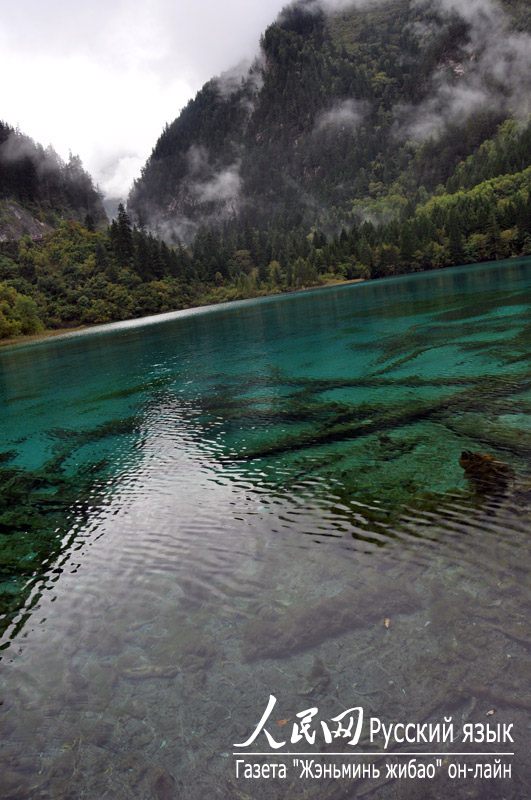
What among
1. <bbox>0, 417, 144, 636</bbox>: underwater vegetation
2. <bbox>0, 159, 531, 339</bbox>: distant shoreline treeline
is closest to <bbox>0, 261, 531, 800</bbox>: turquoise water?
<bbox>0, 417, 144, 636</bbox>: underwater vegetation

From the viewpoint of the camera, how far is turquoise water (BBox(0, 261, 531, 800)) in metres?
6.34

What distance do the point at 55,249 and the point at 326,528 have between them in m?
193

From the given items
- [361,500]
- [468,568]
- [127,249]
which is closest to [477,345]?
[361,500]

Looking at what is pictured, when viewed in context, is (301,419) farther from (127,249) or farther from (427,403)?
(127,249)

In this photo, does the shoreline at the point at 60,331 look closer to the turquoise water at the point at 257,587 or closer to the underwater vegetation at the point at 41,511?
the underwater vegetation at the point at 41,511

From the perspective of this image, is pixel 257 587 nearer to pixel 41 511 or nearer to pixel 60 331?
pixel 41 511

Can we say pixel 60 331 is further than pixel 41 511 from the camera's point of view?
Yes

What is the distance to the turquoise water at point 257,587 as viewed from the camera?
634cm

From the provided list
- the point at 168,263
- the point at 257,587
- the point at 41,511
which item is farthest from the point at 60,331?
the point at 257,587

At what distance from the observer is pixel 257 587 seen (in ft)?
31.5

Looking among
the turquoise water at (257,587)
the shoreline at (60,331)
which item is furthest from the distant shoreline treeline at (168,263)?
the turquoise water at (257,587)

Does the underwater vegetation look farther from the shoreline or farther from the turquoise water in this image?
the shoreline

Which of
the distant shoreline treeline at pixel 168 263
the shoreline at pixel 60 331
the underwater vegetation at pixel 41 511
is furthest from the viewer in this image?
the distant shoreline treeline at pixel 168 263

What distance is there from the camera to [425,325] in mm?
45562
